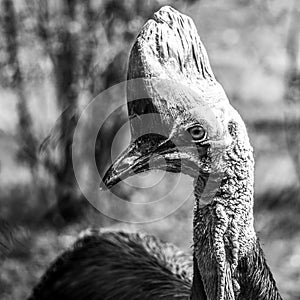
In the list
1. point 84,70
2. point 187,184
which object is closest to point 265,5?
point 187,184

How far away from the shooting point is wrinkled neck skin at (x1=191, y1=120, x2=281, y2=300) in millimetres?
2117

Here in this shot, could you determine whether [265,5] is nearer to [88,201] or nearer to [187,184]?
[187,184]

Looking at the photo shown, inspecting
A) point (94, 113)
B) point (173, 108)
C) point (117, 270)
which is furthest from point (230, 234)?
point (94, 113)

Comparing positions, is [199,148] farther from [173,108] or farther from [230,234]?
[230,234]

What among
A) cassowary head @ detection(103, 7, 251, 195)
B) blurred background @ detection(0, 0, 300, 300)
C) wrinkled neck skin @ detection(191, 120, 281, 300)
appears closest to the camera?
cassowary head @ detection(103, 7, 251, 195)

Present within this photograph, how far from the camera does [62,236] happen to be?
15.2 ft

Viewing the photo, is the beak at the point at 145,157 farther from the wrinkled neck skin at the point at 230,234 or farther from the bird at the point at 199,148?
the wrinkled neck skin at the point at 230,234

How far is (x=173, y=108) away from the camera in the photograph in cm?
199

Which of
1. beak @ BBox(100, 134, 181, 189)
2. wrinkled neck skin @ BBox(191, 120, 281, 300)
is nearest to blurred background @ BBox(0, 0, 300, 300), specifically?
wrinkled neck skin @ BBox(191, 120, 281, 300)

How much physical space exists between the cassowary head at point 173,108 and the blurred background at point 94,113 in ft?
6.37

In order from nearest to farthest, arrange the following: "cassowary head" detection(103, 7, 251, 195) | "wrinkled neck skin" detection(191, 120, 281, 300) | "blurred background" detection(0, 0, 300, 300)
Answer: "cassowary head" detection(103, 7, 251, 195), "wrinkled neck skin" detection(191, 120, 281, 300), "blurred background" detection(0, 0, 300, 300)

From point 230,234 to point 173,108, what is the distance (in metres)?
0.42

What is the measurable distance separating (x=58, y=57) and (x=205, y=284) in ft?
7.56

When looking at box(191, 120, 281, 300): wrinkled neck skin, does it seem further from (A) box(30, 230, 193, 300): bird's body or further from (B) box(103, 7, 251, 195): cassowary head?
(A) box(30, 230, 193, 300): bird's body
